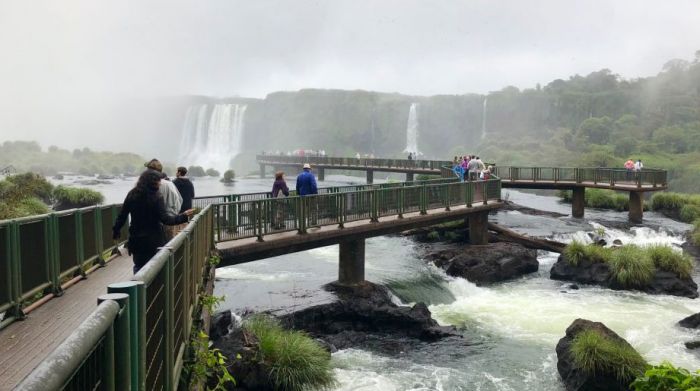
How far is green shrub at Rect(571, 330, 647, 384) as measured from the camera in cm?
986

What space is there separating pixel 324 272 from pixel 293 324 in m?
5.53

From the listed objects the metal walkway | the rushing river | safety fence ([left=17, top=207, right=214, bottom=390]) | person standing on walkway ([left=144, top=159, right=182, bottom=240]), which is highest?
person standing on walkway ([left=144, top=159, right=182, bottom=240])

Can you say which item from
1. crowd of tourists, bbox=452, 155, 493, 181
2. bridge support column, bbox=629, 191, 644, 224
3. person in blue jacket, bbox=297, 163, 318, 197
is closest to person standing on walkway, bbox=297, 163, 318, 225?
person in blue jacket, bbox=297, 163, 318, 197

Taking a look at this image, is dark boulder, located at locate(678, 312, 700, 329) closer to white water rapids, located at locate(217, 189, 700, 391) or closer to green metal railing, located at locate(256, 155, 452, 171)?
white water rapids, located at locate(217, 189, 700, 391)

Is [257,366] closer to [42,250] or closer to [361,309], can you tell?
[42,250]

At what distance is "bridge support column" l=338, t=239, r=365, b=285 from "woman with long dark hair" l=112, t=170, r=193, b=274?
379 inches

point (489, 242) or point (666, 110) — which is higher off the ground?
point (666, 110)

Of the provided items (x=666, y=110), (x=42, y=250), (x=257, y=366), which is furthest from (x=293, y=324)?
(x=666, y=110)

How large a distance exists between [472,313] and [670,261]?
7.78 meters

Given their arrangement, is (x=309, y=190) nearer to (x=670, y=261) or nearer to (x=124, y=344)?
(x=670, y=261)

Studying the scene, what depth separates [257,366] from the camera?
370 inches

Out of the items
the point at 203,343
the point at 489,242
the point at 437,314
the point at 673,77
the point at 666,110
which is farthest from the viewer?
the point at 673,77

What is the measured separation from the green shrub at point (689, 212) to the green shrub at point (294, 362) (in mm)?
29109

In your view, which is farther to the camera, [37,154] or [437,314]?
[37,154]
